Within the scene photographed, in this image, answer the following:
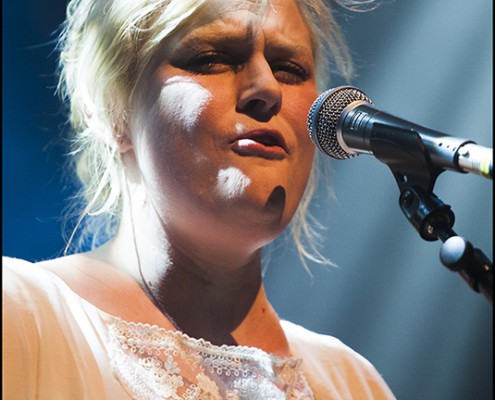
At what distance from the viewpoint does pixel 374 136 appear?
1.12 m

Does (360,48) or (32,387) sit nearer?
(32,387)

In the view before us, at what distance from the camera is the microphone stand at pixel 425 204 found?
920mm

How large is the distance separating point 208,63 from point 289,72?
0.19 meters

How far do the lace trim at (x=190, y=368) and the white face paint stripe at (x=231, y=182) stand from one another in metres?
0.27

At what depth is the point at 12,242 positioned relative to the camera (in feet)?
6.26

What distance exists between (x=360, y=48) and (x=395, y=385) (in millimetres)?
963

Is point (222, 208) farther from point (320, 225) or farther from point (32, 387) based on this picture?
point (320, 225)

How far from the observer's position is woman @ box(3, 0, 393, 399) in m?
1.37

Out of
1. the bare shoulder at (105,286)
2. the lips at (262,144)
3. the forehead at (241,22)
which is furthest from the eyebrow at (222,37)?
the bare shoulder at (105,286)

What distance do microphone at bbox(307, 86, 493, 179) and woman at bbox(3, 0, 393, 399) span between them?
0.24m

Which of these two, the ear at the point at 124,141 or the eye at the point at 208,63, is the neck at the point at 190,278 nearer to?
the ear at the point at 124,141

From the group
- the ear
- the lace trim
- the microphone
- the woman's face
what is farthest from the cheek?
the lace trim

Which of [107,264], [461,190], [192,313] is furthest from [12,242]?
[461,190]

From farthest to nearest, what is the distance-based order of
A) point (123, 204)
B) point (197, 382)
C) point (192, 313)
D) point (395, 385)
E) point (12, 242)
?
1. point (395, 385)
2. point (12, 242)
3. point (123, 204)
4. point (192, 313)
5. point (197, 382)
